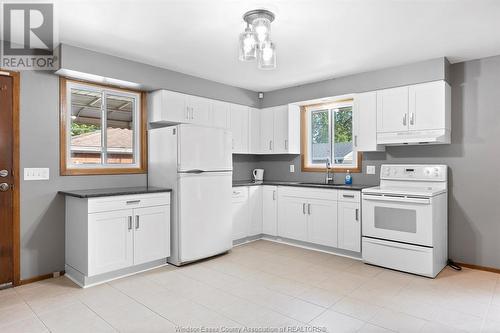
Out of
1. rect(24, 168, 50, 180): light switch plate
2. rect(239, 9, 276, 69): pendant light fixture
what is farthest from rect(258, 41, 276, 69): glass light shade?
rect(24, 168, 50, 180): light switch plate

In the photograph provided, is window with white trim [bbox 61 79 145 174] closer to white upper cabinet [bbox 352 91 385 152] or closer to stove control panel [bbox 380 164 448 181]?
white upper cabinet [bbox 352 91 385 152]

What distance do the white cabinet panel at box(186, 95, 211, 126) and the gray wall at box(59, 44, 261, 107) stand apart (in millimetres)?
83

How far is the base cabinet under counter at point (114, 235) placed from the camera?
312 cm

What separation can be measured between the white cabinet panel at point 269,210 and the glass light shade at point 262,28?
2.76 meters

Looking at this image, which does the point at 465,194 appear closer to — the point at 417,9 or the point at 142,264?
the point at 417,9

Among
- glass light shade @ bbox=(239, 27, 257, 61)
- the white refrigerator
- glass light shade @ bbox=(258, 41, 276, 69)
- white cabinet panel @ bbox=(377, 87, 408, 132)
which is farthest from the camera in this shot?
white cabinet panel @ bbox=(377, 87, 408, 132)

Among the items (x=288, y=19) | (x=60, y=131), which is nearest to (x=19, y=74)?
(x=60, y=131)

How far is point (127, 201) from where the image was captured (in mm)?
3367

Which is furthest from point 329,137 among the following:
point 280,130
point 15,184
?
point 15,184

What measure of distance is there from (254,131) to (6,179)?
3385 millimetres

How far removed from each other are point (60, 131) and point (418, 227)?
3.95 meters

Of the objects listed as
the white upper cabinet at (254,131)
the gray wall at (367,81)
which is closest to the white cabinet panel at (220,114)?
the white upper cabinet at (254,131)

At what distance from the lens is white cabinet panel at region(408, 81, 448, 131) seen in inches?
140

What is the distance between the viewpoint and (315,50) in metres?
3.44
